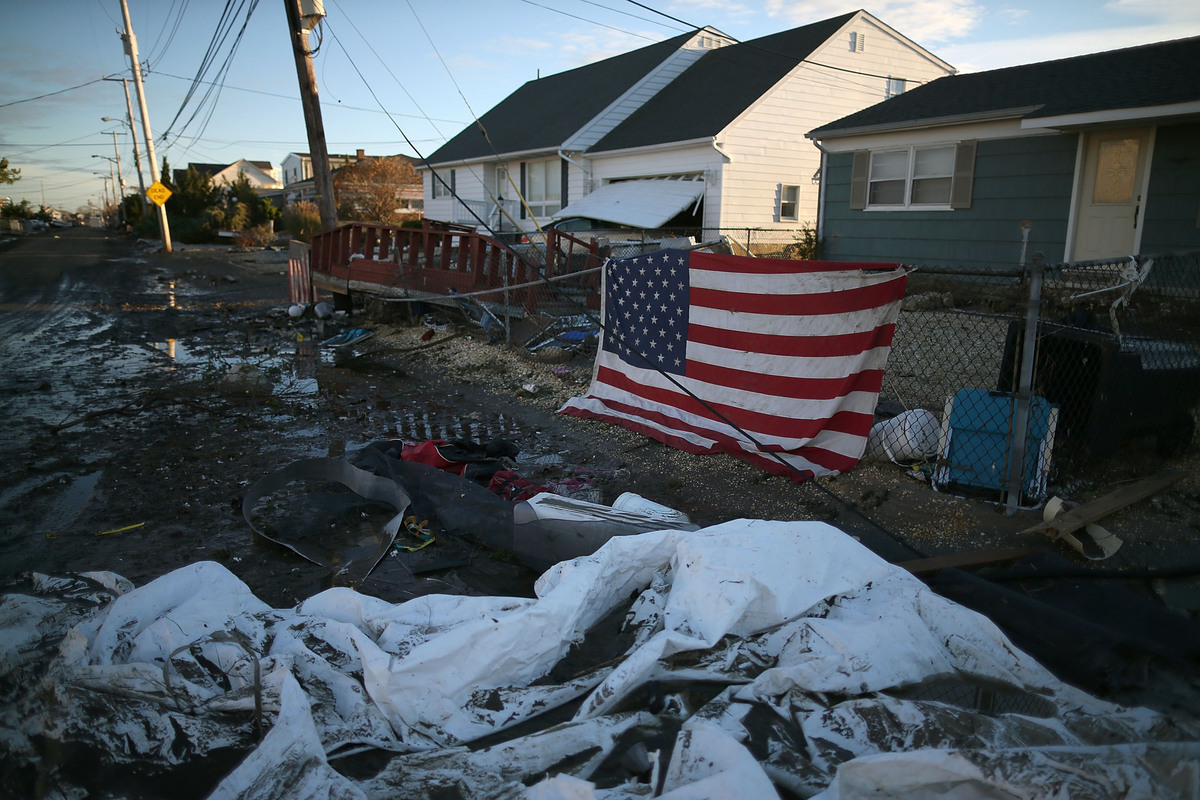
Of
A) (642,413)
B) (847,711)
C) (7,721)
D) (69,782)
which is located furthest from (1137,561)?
(7,721)

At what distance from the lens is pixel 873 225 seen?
44.8 feet

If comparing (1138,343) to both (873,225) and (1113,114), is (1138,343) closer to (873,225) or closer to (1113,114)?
(1113,114)

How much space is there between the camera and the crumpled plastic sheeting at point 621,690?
207 centimetres

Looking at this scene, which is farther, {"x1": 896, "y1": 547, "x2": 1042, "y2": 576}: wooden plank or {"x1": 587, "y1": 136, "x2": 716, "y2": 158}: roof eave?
{"x1": 587, "y1": 136, "x2": 716, "y2": 158}: roof eave

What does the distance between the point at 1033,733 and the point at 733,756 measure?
3.10 feet

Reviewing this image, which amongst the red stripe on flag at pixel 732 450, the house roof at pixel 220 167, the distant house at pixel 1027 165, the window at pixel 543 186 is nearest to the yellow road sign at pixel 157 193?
the window at pixel 543 186

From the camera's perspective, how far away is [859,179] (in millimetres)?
13750

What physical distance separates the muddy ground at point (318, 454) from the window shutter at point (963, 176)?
7.60 m

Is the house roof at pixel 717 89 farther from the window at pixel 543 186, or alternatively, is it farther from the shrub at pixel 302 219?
the shrub at pixel 302 219

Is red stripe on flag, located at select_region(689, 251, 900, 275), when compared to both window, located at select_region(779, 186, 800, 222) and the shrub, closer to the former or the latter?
window, located at select_region(779, 186, 800, 222)

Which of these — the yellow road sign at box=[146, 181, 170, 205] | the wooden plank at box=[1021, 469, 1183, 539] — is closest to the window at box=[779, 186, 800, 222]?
the wooden plank at box=[1021, 469, 1183, 539]

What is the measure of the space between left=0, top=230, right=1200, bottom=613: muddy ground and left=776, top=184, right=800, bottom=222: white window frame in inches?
419

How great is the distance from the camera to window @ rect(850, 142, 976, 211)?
12234 millimetres

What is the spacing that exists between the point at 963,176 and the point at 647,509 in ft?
35.2
